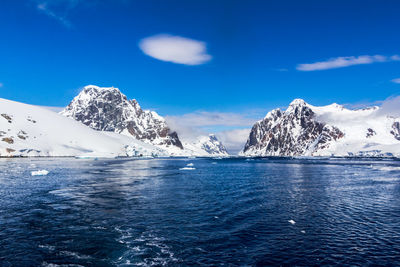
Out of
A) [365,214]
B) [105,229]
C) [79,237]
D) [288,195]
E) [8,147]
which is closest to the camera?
[79,237]

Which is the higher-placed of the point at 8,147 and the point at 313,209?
the point at 8,147

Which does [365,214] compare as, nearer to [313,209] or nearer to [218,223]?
[313,209]

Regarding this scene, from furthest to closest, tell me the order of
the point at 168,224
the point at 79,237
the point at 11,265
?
the point at 168,224 → the point at 79,237 → the point at 11,265

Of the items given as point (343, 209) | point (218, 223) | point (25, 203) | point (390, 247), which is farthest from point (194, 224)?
point (25, 203)

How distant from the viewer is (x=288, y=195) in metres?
44.8

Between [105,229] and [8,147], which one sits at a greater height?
[8,147]

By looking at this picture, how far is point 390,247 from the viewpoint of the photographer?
68.1 feet

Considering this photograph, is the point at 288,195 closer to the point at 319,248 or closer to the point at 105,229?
the point at 319,248

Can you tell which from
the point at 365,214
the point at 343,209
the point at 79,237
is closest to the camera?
the point at 79,237

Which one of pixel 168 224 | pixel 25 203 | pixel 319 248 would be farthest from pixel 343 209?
pixel 25 203

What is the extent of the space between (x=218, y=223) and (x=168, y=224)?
485cm

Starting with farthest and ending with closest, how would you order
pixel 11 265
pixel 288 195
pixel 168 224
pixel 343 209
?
pixel 288 195 → pixel 343 209 → pixel 168 224 → pixel 11 265

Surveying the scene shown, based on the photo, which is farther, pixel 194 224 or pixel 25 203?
pixel 25 203

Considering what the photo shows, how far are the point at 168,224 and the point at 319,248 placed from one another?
1328cm
